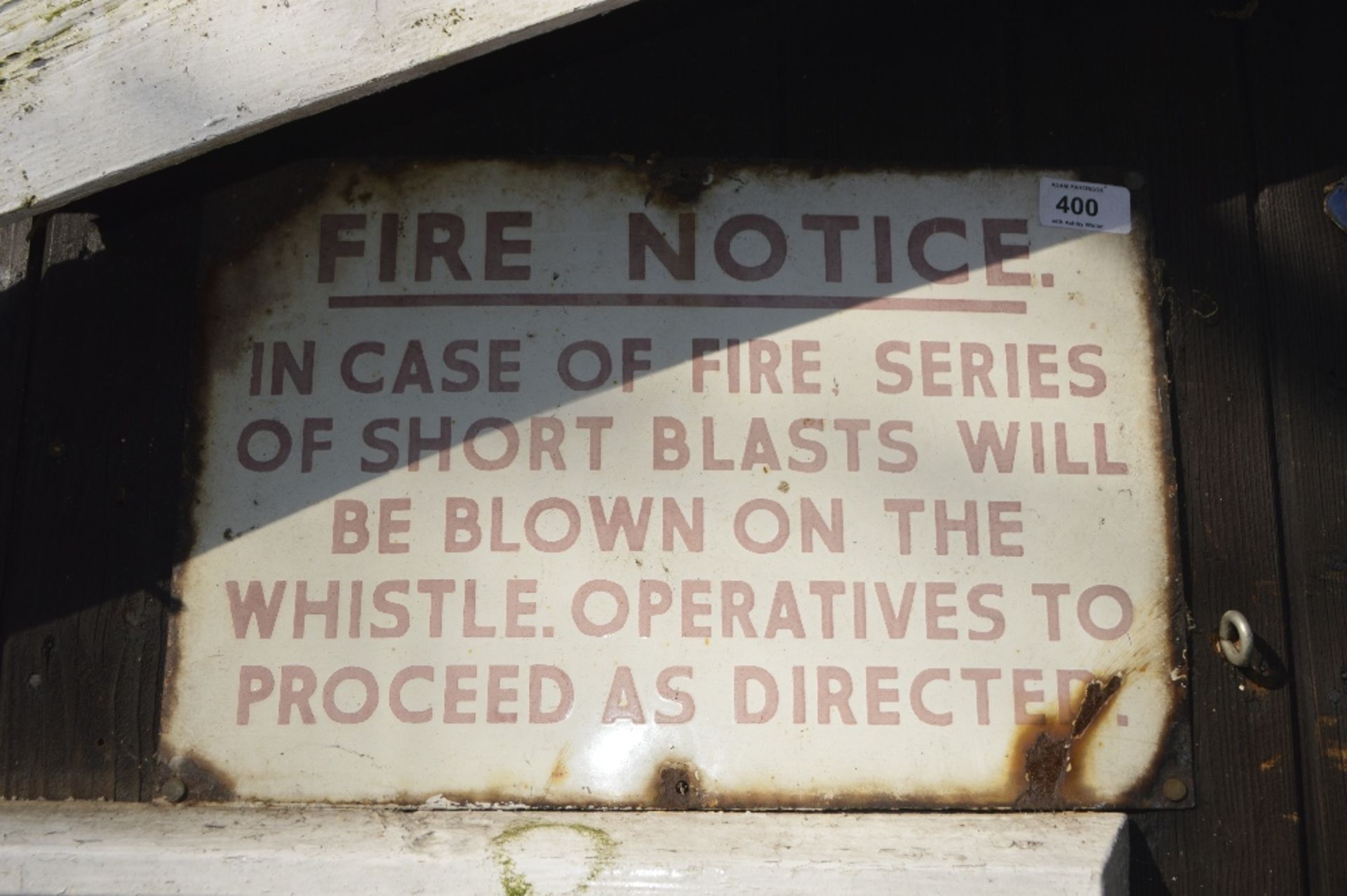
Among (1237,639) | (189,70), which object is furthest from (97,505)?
(1237,639)

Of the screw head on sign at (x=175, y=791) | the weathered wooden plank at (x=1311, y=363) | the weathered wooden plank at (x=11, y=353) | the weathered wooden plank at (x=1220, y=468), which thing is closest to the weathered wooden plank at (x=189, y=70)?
the weathered wooden plank at (x=11, y=353)

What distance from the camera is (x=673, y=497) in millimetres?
1304

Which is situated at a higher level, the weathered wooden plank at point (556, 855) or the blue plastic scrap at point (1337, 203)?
the blue plastic scrap at point (1337, 203)

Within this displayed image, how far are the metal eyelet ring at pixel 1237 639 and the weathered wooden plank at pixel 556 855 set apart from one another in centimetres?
24

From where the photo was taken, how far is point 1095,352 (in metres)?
1.36

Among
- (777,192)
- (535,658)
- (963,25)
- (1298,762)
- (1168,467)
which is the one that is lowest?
(1298,762)

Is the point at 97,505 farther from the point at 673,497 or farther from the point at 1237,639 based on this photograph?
the point at 1237,639

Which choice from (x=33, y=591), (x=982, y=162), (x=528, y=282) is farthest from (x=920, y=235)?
(x=33, y=591)

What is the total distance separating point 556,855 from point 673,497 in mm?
419

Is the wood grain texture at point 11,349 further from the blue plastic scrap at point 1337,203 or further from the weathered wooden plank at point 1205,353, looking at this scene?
the blue plastic scrap at point 1337,203

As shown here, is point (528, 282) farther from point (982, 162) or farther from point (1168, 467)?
point (1168, 467)

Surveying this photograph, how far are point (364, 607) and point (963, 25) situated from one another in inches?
42.9

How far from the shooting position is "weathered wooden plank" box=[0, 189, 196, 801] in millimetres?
1287

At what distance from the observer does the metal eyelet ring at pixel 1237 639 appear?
1244mm
